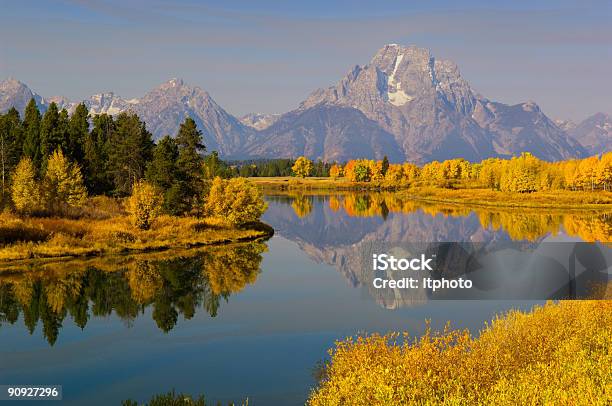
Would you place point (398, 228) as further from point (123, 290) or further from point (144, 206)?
point (123, 290)

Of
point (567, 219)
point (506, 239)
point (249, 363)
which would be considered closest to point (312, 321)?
point (249, 363)

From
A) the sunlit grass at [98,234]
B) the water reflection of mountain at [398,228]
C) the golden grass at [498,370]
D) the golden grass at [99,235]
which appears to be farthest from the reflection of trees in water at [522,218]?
the golden grass at [498,370]

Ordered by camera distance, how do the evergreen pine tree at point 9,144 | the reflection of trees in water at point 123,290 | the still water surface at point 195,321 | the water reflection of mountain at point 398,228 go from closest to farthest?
the still water surface at point 195,321, the reflection of trees in water at point 123,290, the water reflection of mountain at point 398,228, the evergreen pine tree at point 9,144

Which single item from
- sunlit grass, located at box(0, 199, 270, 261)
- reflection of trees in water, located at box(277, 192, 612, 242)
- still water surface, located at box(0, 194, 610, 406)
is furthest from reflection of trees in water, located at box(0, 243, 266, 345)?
reflection of trees in water, located at box(277, 192, 612, 242)

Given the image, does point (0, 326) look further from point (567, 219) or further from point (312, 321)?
point (567, 219)

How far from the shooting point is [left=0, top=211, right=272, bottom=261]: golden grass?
6006cm

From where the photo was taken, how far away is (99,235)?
66.4m

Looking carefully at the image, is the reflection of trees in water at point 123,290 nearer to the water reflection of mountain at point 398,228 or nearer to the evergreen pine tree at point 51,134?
the water reflection of mountain at point 398,228

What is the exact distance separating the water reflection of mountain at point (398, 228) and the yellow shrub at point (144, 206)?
22146 millimetres

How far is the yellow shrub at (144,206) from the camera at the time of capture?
70.5m

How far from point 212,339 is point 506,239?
60.4 metres

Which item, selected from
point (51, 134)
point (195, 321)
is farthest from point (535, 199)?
point (195, 321)

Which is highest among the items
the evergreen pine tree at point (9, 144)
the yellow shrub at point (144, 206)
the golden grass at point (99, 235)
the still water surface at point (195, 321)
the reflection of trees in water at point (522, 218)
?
the evergreen pine tree at point (9, 144)

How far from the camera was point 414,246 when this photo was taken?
84.5 meters
